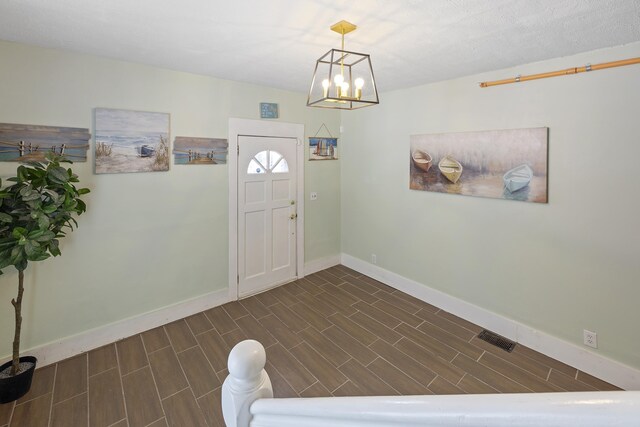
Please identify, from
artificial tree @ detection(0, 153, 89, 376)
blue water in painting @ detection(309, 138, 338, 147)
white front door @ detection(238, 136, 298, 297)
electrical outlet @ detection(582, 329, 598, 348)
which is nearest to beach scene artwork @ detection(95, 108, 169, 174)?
artificial tree @ detection(0, 153, 89, 376)

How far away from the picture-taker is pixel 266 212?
391cm

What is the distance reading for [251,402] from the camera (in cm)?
74

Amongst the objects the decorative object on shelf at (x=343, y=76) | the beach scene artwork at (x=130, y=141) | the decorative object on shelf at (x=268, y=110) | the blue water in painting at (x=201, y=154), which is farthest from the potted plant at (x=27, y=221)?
the decorative object on shelf at (x=268, y=110)

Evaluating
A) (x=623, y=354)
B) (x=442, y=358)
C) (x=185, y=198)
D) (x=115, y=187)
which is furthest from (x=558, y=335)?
(x=115, y=187)

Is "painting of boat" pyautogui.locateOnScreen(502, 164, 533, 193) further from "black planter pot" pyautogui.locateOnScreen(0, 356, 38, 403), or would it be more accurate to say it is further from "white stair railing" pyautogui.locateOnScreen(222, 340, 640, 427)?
"black planter pot" pyautogui.locateOnScreen(0, 356, 38, 403)

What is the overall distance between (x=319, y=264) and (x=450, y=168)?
2293mm

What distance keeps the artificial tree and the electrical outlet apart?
4.14 meters

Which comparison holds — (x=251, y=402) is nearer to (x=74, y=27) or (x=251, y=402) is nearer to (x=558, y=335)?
(x=74, y=27)

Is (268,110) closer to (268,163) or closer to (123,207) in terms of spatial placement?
(268,163)

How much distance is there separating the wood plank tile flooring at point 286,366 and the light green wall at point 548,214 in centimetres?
47

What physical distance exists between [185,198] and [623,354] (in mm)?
4053

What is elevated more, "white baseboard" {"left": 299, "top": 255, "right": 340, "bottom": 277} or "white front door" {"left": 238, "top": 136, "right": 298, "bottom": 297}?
"white front door" {"left": 238, "top": 136, "right": 298, "bottom": 297}

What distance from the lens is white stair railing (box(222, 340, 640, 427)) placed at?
1.38ft

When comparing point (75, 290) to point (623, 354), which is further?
point (75, 290)
